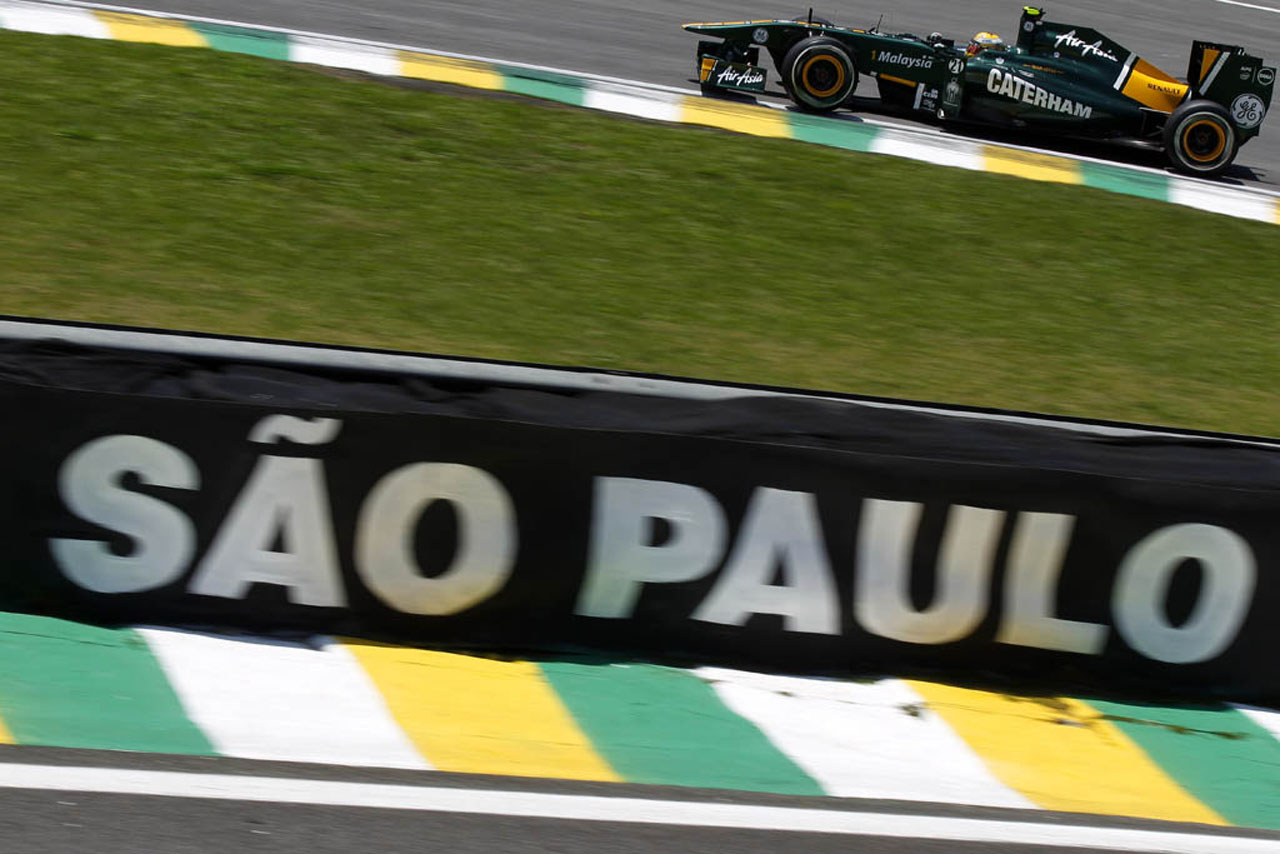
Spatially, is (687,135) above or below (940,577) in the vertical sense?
above

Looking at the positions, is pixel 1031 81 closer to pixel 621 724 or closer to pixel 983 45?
pixel 983 45

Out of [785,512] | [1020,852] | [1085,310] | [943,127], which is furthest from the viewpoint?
[943,127]

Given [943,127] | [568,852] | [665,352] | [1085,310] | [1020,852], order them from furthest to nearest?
[943,127] → [1085,310] → [665,352] → [1020,852] → [568,852]

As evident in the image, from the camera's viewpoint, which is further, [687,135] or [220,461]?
[687,135]

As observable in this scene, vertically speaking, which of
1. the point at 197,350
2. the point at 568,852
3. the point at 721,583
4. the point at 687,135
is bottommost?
the point at 568,852

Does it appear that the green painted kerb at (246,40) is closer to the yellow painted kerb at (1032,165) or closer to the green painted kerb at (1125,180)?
the yellow painted kerb at (1032,165)

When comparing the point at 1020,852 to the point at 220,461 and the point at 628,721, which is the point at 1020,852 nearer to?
the point at 628,721

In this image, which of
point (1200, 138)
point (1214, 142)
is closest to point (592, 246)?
point (1200, 138)

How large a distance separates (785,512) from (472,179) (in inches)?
224

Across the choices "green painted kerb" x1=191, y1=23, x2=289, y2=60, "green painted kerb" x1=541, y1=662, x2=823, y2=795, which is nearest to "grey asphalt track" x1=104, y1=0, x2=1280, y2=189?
"green painted kerb" x1=191, y1=23, x2=289, y2=60

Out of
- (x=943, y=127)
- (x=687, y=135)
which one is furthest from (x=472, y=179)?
(x=943, y=127)

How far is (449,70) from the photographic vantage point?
12336mm

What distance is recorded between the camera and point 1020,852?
14.7 feet

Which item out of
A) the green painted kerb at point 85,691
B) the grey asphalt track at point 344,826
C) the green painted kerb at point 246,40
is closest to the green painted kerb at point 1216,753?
→ the grey asphalt track at point 344,826
